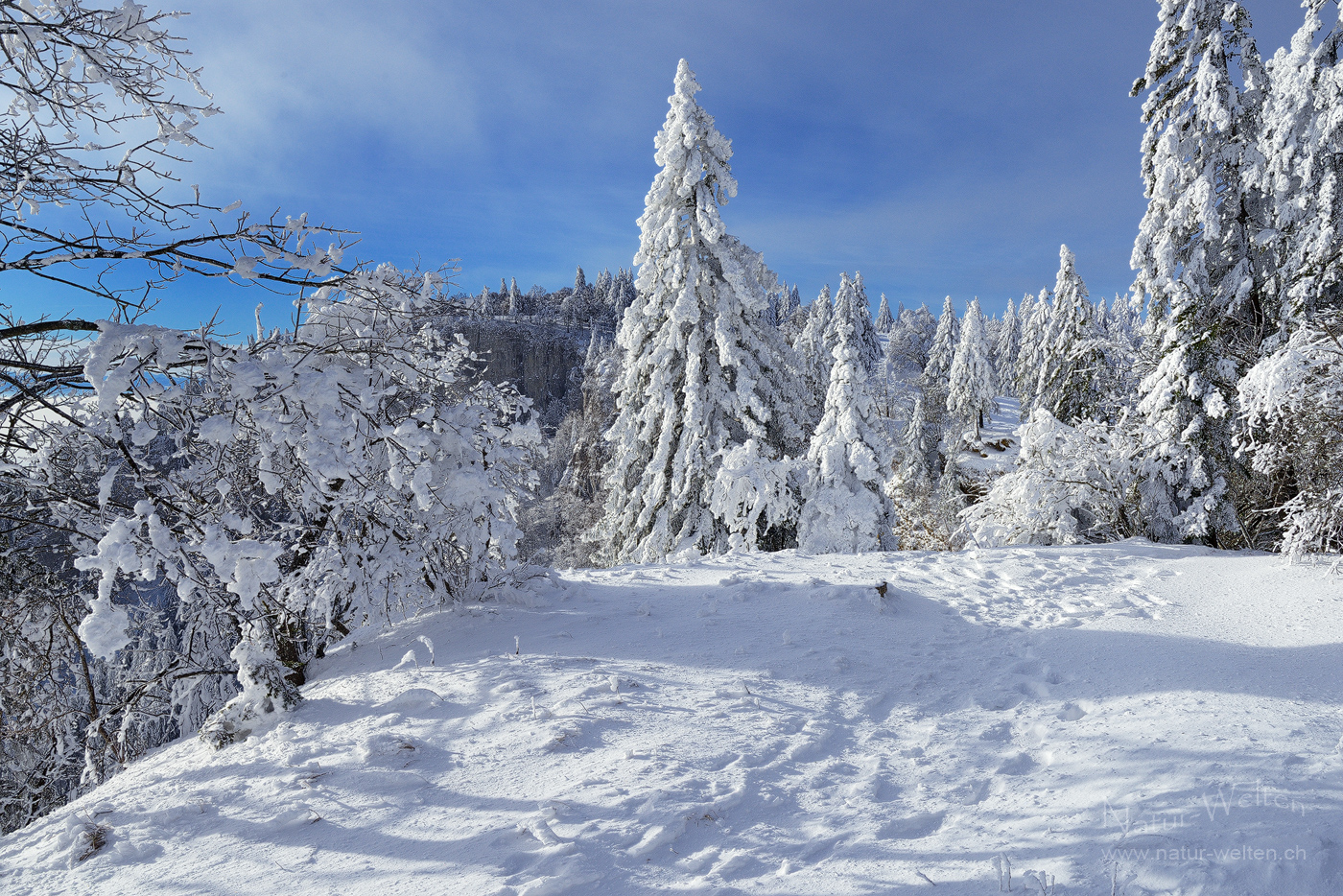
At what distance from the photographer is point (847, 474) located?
13.4 metres

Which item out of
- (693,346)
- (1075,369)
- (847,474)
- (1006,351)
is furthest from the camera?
(1006,351)

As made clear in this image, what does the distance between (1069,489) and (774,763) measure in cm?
920

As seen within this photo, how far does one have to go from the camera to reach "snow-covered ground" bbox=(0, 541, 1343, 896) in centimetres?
278

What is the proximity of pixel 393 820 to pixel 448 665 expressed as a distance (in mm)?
1648

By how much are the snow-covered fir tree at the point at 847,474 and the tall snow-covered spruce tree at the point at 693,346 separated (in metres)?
0.86

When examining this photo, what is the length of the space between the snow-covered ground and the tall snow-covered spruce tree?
7.10 m

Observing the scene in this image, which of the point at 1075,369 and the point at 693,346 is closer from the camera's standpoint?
the point at 693,346

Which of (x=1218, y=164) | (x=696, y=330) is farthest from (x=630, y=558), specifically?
Result: (x=1218, y=164)

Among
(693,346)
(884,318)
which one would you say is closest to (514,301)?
(884,318)

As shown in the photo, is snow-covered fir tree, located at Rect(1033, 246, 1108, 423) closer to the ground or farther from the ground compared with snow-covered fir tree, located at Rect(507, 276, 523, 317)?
closer to the ground

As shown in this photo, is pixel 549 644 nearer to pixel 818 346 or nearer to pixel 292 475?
pixel 292 475

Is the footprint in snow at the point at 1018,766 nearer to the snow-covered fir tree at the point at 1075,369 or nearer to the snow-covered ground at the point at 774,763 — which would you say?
the snow-covered ground at the point at 774,763

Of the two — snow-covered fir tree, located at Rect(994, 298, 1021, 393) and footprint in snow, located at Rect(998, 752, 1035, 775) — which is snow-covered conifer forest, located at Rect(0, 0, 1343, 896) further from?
snow-covered fir tree, located at Rect(994, 298, 1021, 393)

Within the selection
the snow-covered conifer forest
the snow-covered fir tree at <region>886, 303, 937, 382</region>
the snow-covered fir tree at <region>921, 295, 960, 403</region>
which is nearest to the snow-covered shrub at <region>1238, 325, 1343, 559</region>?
the snow-covered conifer forest
